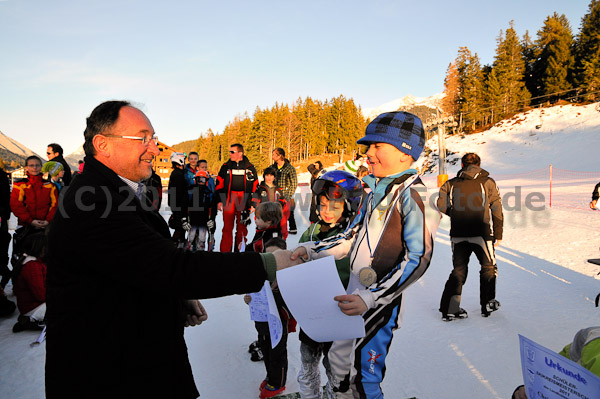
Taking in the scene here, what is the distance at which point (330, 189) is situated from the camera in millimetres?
2977

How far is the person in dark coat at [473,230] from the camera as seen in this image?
495cm

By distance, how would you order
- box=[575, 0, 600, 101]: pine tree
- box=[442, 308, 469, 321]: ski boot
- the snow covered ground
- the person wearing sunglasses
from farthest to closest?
box=[575, 0, 600, 101]: pine tree < the person wearing sunglasses < box=[442, 308, 469, 321]: ski boot < the snow covered ground

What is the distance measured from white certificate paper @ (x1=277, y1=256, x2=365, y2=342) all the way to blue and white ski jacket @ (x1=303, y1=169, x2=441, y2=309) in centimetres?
16

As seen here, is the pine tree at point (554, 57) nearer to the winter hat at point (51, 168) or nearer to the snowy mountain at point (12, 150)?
the winter hat at point (51, 168)

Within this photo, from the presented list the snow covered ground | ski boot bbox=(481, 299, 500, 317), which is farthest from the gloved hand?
ski boot bbox=(481, 299, 500, 317)

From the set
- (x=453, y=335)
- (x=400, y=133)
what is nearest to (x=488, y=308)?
(x=453, y=335)

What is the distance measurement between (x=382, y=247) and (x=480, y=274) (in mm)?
3707

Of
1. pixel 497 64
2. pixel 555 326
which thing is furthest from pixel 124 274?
pixel 497 64

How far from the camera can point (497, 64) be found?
5409 centimetres

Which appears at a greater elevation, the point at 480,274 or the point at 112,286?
the point at 112,286

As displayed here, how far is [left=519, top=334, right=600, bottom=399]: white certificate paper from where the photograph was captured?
3.82ft

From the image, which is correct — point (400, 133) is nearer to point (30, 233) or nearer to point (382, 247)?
point (382, 247)

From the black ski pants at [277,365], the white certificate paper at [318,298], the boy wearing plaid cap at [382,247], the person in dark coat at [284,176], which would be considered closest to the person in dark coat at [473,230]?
the black ski pants at [277,365]

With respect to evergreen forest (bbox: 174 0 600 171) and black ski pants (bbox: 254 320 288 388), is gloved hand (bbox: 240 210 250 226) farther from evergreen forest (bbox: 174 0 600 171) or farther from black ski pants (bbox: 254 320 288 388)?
evergreen forest (bbox: 174 0 600 171)
